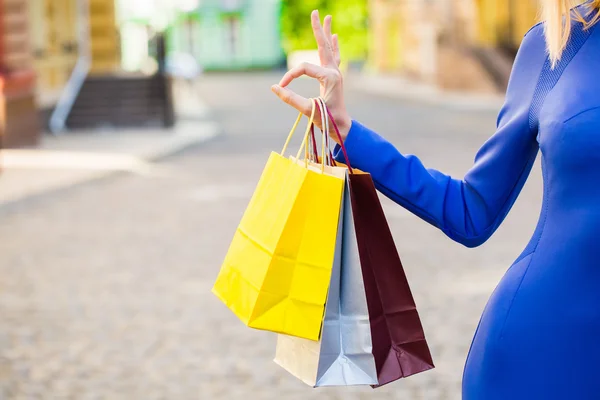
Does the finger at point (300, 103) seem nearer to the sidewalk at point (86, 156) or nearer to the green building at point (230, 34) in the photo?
the sidewalk at point (86, 156)

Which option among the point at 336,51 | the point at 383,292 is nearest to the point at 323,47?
the point at 336,51

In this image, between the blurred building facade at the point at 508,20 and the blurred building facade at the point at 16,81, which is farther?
the blurred building facade at the point at 508,20

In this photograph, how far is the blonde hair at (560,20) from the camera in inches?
81.1

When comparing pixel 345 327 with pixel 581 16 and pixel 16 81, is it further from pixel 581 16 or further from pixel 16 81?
pixel 16 81

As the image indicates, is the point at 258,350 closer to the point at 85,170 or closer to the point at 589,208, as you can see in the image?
the point at 589,208

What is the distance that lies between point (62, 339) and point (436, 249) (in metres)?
3.74

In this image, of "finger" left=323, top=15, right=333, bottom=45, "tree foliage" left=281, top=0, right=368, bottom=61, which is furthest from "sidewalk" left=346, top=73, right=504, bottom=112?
"finger" left=323, top=15, right=333, bottom=45

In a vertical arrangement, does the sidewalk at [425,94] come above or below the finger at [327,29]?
below

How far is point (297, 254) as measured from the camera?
7.05ft

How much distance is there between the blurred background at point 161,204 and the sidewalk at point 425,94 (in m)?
0.19

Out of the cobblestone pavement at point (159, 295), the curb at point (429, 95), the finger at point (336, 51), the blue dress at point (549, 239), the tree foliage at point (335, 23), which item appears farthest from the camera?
the tree foliage at point (335, 23)

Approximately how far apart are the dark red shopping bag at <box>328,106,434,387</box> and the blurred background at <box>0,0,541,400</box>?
10.5 ft

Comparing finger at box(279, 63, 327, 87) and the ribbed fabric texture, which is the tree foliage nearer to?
finger at box(279, 63, 327, 87)

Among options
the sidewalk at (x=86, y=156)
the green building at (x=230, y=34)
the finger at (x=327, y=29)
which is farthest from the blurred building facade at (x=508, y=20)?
the green building at (x=230, y=34)
